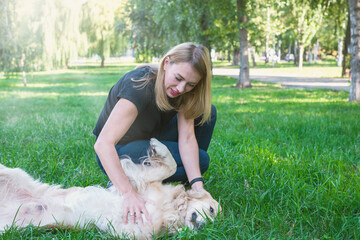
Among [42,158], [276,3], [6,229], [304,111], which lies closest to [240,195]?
[6,229]

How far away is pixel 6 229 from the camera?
2244 mm

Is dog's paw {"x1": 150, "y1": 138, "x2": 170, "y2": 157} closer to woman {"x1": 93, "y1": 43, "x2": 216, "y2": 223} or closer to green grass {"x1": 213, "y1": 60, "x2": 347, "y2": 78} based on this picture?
woman {"x1": 93, "y1": 43, "x2": 216, "y2": 223}

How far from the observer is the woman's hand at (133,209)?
227cm

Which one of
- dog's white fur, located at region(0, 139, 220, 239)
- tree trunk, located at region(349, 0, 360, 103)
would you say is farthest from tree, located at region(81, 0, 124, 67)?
dog's white fur, located at region(0, 139, 220, 239)

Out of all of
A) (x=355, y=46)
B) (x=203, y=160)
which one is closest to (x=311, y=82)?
(x=355, y=46)

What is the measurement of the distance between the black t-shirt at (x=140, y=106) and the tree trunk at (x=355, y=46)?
6.06 meters

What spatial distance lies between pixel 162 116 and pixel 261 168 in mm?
1099

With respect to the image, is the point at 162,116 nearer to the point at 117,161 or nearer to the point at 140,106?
the point at 140,106

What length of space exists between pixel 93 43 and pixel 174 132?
27981mm

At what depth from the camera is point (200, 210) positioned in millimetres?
2457

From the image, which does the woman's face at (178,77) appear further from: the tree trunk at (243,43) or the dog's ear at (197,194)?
the tree trunk at (243,43)

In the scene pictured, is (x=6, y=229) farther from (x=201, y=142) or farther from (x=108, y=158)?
(x=201, y=142)

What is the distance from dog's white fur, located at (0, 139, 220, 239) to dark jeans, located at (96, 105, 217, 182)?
190mm

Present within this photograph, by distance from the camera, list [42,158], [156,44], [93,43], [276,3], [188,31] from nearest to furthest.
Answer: [42,158]
[276,3]
[188,31]
[156,44]
[93,43]
